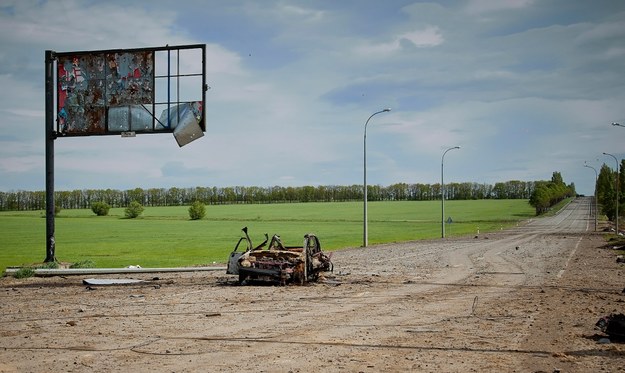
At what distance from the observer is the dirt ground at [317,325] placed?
27.4 ft

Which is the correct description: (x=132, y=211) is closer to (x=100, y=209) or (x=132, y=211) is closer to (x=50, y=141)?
(x=100, y=209)

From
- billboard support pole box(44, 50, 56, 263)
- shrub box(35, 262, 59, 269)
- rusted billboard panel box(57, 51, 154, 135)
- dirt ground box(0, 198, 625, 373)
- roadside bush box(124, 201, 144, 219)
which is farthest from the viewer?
roadside bush box(124, 201, 144, 219)

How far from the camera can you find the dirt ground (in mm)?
8359

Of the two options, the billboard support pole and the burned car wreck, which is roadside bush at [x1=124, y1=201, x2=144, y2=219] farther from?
the burned car wreck

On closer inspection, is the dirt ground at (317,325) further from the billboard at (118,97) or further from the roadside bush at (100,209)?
the roadside bush at (100,209)

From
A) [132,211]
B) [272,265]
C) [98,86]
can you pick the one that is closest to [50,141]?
[98,86]

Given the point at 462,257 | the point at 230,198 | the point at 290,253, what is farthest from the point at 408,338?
the point at 230,198

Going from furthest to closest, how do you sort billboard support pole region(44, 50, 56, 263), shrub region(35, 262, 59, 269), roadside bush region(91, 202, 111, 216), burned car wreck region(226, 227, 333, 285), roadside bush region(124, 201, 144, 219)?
roadside bush region(91, 202, 111, 216) < roadside bush region(124, 201, 144, 219) < billboard support pole region(44, 50, 56, 263) < shrub region(35, 262, 59, 269) < burned car wreck region(226, 227, 333, 285)

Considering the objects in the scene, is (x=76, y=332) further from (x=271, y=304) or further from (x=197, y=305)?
(x=271, y=304)

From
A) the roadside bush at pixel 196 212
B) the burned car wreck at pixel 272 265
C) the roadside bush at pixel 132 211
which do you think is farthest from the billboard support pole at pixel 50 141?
the roadside bush at pixel 132 211

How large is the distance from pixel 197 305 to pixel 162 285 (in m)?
4.98

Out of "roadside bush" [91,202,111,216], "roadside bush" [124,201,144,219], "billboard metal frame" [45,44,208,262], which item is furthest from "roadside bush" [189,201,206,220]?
"billboard metal frame" [45,44,208,262]

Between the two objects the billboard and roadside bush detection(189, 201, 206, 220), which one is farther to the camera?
roadside bush detection(189, 201, 206, 220)

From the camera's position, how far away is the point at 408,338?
33.0 feet
